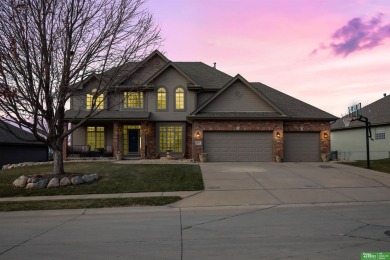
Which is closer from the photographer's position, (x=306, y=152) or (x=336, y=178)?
(x=336, y=178)

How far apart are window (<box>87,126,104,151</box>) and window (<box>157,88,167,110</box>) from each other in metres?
5.02

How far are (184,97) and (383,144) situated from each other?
1734cm

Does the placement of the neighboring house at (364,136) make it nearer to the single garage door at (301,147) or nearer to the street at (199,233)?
the single garage door at (301,147)

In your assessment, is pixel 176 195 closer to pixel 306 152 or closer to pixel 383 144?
pixel 306 152

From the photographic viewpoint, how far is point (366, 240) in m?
7.22

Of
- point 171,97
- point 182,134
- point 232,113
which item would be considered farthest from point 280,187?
point 171,97

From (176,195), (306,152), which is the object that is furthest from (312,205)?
(306,152)

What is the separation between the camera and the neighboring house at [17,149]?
3490 cm

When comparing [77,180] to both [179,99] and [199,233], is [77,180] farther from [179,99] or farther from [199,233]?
Result: [179,99]

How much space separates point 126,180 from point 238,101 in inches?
462

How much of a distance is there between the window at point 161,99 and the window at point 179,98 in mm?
869

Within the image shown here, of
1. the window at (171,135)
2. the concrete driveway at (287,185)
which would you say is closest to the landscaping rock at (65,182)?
the concrete driveway at (287,185)

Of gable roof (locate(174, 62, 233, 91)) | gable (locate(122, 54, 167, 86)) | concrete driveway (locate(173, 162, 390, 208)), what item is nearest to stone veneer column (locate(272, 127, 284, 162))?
concrete driveway (locate(173, 162, 390, 208))

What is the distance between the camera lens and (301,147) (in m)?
26.8
